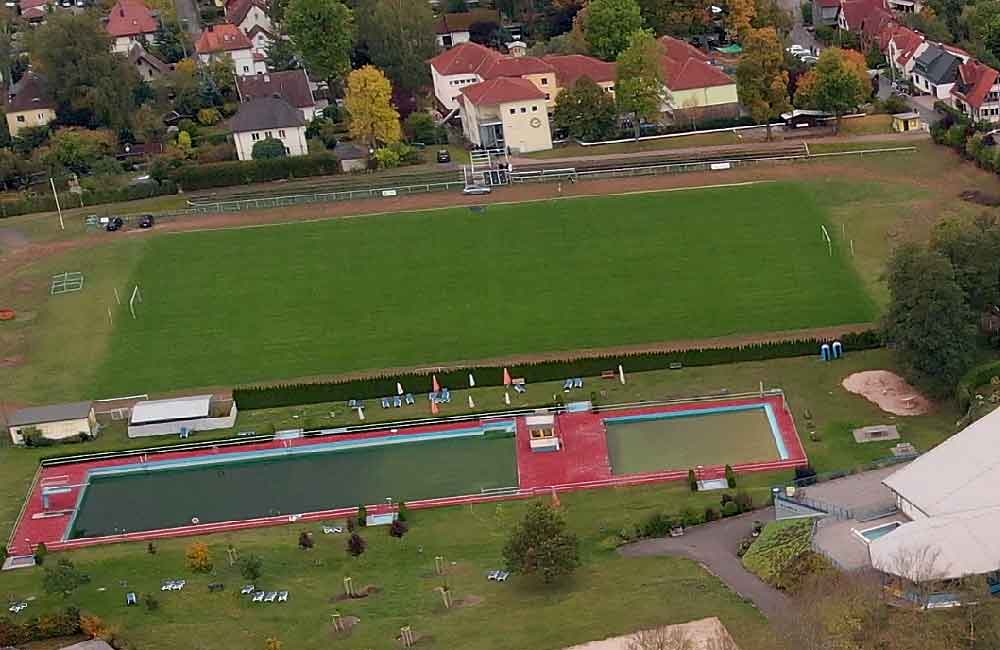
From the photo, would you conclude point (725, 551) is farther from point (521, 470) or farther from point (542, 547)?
point (521, 470)

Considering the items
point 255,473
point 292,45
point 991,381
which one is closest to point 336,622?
point 255,473

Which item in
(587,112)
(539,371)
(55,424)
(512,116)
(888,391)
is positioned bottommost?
(888,391)

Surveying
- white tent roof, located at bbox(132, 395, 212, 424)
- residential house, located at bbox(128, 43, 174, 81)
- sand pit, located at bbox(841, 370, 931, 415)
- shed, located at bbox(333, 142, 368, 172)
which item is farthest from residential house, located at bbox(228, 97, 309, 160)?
sand pit, located at bbox(841, 370, 931, 415)

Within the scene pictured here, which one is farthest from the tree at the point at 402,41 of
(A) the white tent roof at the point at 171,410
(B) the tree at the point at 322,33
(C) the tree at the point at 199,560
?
(C) the tree at the point at 199,560

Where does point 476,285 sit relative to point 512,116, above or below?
below

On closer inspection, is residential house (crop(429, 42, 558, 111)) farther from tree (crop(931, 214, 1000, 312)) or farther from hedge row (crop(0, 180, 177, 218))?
tree (crop(931, 214, 1000, 312))

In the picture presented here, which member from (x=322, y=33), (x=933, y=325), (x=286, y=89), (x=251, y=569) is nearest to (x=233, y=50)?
(x=322, y=33)

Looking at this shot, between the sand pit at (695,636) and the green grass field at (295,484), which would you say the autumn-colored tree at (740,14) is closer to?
the green grass field at (295,484)
